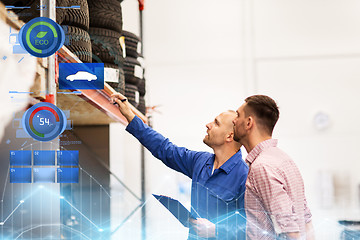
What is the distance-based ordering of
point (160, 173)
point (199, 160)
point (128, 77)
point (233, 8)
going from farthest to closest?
point (233, 8) < point (160, 173) < point (128, 77) < point (199, 160)

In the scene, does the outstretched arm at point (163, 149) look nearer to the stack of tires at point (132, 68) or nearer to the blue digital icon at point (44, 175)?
the stack of tires at point (132, 68)

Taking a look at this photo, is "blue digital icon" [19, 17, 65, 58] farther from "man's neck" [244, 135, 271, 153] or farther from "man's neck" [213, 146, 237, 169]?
"man's neck" [213, 146, 237, 169]

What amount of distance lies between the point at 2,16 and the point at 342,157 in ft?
10.5

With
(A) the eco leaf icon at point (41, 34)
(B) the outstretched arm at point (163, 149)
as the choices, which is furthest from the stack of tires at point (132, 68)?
(A) the eco leaf icon at point (41, 34)

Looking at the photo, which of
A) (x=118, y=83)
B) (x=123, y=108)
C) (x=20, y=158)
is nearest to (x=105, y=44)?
(x=118, y=83)

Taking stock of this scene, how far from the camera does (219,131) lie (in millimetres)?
1605

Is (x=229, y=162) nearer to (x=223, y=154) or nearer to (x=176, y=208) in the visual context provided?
(x=223, y=154)

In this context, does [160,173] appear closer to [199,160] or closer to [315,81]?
[315,81]

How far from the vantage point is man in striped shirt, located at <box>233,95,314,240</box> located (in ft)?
3.81

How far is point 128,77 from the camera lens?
2279 millimetres

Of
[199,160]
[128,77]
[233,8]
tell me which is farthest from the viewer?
[233,8]

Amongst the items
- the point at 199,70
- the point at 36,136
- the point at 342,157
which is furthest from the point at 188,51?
the point at 36,136

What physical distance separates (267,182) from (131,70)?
4.16ft
